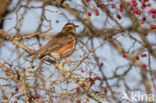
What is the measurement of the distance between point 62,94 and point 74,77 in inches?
15.0

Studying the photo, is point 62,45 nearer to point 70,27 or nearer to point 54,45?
point 54,45

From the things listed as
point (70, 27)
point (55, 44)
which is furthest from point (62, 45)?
point (70, 27)

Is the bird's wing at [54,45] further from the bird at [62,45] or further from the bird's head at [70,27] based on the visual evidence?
the bird's head at [70,27]

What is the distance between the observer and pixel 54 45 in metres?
6.07

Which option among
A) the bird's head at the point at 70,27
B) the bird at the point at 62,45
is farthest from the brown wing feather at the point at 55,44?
the bird's head at the point at 70,27

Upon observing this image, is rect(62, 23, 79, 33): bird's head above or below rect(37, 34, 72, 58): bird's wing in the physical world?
above

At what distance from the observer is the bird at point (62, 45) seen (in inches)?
228

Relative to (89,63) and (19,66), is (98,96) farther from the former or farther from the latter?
(19,66)

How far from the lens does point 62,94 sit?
4.08 m

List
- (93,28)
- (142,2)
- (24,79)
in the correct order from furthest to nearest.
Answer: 1. (93,28)
2. (142,2)
3. (24,79)

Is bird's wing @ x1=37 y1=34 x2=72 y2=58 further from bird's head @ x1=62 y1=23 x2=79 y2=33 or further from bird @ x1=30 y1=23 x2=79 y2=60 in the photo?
bird's head @ x1=62 y1=23 x2=79 y2=33

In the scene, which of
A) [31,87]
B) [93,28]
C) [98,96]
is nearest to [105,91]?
[98,96]

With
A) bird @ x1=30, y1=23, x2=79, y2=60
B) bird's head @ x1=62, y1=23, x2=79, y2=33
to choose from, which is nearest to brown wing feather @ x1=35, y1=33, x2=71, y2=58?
bird @ x1=30, y1=23, x2=79, y2=60

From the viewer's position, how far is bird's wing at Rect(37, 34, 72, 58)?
214 inches
